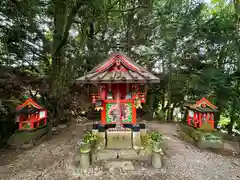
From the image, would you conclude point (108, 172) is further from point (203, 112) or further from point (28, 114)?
point (203, 112)

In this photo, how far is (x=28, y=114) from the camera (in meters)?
5.24

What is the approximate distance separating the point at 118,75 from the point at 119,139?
6.43 feet

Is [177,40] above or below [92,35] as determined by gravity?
below

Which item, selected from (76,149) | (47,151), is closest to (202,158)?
(76,149)

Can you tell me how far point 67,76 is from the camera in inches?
290

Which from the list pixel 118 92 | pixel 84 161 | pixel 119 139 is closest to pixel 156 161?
pixel 119 139

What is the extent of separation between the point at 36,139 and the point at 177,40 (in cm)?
853

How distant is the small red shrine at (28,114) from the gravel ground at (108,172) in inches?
35.3

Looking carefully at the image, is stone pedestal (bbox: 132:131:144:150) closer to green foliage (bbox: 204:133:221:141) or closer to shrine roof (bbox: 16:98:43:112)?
green foliage (bbox: 204:133:221:141)

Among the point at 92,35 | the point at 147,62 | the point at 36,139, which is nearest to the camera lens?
the point at 36,139

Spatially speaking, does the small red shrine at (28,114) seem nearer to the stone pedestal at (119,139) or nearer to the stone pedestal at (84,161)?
the stone pedestal at (84,161)

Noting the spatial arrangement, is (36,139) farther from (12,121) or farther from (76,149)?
(76,149)

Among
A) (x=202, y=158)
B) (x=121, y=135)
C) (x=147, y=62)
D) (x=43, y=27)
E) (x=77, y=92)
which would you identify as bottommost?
(x=202, y=158)

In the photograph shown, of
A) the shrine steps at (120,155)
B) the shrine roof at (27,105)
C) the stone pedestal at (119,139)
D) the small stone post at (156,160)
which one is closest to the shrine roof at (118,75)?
the stone pedestal at (119,139)
